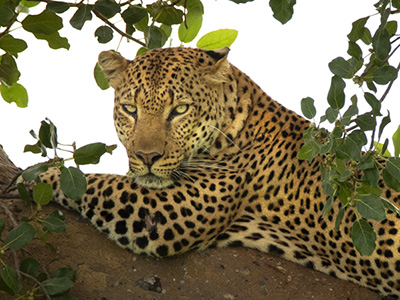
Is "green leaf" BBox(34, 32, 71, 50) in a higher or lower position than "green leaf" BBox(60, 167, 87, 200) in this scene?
higher

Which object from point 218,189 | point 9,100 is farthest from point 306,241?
point 9,100

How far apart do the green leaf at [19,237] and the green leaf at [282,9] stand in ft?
7.88

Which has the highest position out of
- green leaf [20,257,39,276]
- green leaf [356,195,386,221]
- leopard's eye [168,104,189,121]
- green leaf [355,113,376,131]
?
green leaf [355,113,376,131]

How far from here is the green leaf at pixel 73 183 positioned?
17.9 ft

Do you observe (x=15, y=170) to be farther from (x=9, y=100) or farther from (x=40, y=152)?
(x=40, y=152)

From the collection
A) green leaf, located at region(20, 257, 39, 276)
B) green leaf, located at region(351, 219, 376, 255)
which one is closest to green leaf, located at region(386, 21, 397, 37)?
green leaf, located at region(351, 219, 376, 255)

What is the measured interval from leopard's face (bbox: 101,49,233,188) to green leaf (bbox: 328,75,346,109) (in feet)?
7.22

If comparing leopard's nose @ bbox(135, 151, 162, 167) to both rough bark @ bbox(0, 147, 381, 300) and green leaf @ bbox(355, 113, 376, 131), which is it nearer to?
rough bark @ bbox(0, 147, 381, 300)

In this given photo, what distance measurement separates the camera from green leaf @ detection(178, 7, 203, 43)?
7.45 meters

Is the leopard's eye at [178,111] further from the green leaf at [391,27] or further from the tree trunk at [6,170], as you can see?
the green leaf at [391,27]

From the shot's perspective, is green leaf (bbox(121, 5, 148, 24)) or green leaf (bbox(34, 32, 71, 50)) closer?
A: green leaf (bbox(121, 5, 148, 24))

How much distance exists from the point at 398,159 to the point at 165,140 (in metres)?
2.57

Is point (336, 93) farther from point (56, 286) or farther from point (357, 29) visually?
point (56, 286)

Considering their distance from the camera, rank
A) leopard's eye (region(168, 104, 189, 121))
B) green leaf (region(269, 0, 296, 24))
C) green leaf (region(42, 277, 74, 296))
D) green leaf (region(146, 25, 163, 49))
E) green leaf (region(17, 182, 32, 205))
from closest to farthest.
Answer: green leaf (region(269, 0, 296, 24)) → green leaf (region(42, 277, 74, 296)) → green leaf (region(17, 182, 32, 205)) → green leaf (region(146, 25, 163, 49)) → leopard's eye (region(168, 104, 189, 121))
